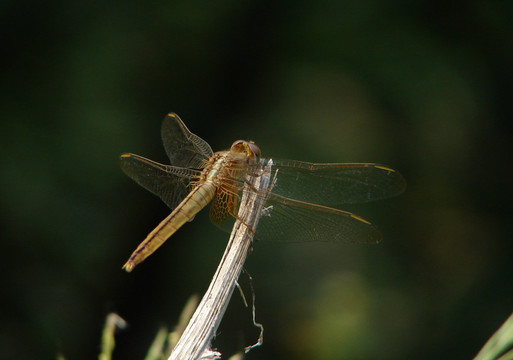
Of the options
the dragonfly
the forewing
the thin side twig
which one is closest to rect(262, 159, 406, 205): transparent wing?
the dragonfly

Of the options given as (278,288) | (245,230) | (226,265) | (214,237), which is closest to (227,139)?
(214,237)

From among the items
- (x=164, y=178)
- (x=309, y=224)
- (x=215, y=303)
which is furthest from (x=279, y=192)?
(x=215, y=303)

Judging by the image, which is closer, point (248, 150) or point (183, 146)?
point (248, 150)

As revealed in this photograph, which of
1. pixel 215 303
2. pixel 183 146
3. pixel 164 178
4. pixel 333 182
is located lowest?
pixel 215 303

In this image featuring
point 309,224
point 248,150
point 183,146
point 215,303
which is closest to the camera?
point 215,303

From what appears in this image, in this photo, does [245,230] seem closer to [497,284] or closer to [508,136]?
[497,284]

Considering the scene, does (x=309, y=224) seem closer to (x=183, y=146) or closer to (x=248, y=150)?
(x=248, y=150)

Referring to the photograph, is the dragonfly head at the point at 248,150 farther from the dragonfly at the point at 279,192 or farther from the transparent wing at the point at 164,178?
the transparent wing at the point at 164,178
